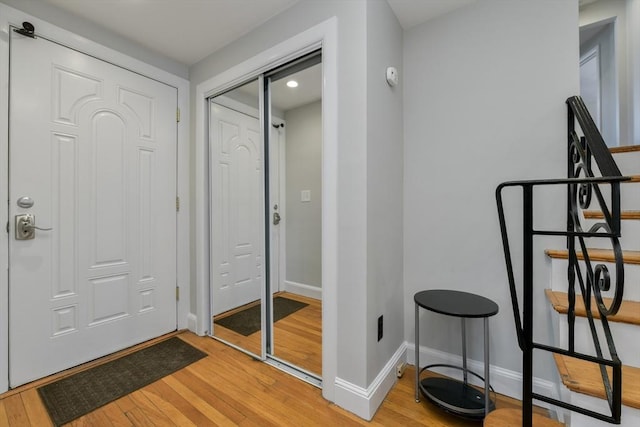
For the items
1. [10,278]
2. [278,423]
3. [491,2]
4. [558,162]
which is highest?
[491,2]

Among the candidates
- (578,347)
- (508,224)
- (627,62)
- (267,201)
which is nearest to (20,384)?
(267,201)

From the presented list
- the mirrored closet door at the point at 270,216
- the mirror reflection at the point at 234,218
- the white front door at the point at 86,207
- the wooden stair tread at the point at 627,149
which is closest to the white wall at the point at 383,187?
the mirrored closet door at the point at 270,216

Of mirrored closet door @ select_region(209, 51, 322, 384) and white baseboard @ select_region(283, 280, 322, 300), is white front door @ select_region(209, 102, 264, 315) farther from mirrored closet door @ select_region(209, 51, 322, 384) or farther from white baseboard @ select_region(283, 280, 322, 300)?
white baseboard @ select_region(283, 280, 322, 300)

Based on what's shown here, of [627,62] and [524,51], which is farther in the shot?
[627,62]

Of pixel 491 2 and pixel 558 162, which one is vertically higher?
pixel 491 2

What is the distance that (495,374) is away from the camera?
5.41 ft

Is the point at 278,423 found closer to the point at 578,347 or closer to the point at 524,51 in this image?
the point at 578,347

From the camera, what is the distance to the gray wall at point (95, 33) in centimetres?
172

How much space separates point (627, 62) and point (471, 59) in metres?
1.37

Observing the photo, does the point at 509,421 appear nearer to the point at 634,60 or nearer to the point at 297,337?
the point at 297,337

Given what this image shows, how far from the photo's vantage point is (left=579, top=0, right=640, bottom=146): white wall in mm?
1979

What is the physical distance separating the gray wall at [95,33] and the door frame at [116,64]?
34mm

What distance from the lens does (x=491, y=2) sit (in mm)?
1664

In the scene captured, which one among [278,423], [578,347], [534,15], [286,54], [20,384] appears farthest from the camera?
[286,54]
